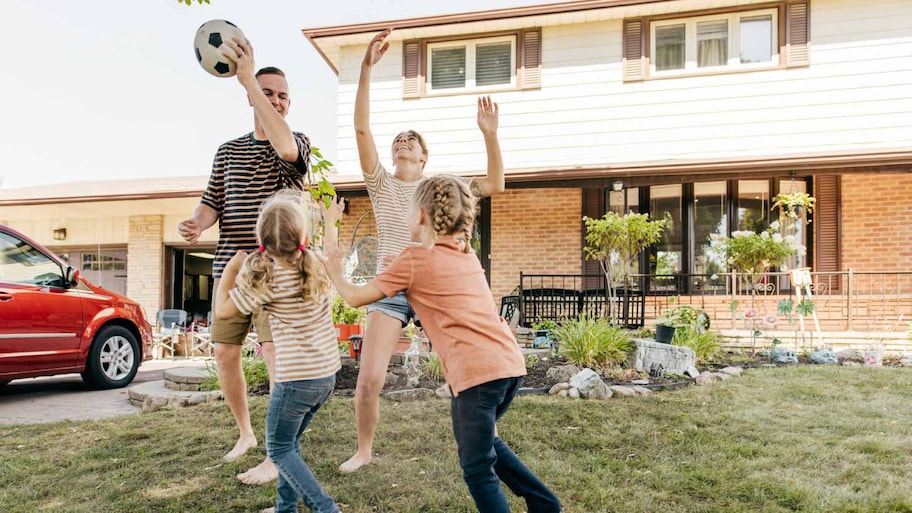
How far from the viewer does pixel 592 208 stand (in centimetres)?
982

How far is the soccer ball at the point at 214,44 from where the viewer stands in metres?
2.78

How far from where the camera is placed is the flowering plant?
809cm

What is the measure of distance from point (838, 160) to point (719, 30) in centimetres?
290

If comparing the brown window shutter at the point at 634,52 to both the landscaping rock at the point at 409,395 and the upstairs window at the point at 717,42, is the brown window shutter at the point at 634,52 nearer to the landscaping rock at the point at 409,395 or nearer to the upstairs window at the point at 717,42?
the upstairs window at the point at 717,42

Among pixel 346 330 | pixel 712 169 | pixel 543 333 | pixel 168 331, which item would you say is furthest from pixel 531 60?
pixel 168 331

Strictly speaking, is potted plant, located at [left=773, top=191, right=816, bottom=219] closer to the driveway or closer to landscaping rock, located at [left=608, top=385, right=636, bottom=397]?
landscaping rock, located at [left=608, top=385, right=636, bottom=397]

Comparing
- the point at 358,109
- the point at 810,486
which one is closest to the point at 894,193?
the point at 810,486

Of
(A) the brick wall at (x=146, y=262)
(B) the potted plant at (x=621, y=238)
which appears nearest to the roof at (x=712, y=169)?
(B) the potted plant at (x=621, y=238)

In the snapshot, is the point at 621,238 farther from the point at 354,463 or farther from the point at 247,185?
the point at 247,185

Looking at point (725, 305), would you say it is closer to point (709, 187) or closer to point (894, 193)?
point (709, 187)

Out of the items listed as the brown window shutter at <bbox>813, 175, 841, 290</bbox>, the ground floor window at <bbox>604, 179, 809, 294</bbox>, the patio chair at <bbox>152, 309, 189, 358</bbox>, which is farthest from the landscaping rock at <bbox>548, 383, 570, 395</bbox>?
the patio chair at <bbox>152, 309, 189, 358</bbox>

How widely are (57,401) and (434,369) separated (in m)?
3.54

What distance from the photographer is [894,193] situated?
Answer: 30.1 ft

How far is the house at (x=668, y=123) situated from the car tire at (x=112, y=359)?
171 inches
